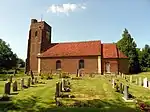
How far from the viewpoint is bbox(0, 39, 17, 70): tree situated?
73.4 metres

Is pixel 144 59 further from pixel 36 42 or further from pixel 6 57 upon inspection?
pixel 6 57

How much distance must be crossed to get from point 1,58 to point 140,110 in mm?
66888

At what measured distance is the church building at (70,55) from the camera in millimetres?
43156

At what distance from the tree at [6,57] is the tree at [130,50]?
3983 cm

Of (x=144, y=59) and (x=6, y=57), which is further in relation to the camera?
(x=6, y=57)

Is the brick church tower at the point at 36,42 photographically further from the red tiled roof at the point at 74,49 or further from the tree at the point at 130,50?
the tree at the point at 130,50

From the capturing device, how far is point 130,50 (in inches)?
2410

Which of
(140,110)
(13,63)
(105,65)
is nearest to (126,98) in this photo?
(140,110)

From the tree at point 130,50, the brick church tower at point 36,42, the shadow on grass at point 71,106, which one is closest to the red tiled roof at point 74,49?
the brick church tower at point 36,42

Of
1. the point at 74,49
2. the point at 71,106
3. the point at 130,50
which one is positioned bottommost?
the point at 71,106

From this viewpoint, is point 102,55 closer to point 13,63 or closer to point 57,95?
point 57,95

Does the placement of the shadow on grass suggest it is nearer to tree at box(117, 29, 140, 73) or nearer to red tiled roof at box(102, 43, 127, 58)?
red tiled roof at box(102, 43, 127, 58)

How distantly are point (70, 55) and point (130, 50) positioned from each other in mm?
23742

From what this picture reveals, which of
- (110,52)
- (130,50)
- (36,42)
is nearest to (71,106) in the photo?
(110,52)
